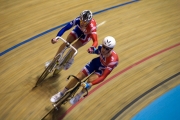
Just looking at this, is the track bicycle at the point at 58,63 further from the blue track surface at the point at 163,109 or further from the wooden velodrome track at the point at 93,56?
the blue track surface at the point at 163,109

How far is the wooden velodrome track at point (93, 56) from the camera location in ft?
14.5

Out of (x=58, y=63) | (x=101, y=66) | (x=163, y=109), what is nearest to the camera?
(x=101, y=66)

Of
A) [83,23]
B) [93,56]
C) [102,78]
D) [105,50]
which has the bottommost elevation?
[102,78]

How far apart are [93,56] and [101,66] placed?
1.50m

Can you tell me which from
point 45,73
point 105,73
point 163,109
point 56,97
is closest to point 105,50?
point 105,73

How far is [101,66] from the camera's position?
4004 mm

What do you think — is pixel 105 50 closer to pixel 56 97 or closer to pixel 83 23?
pixel 83 23

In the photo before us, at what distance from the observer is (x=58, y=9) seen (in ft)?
21.6

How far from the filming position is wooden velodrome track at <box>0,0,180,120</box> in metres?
4.41

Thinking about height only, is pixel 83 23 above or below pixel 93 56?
above

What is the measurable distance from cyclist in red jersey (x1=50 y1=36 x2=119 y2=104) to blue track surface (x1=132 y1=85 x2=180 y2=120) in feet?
3.90

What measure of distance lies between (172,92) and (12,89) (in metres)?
3.22

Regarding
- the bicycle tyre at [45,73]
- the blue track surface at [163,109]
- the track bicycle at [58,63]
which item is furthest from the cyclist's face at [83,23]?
the blue track surface at [163,109]

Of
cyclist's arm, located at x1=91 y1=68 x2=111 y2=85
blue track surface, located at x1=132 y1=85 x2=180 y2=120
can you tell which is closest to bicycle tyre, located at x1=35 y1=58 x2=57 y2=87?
cyclist's arm, located at x1=91 y1=68 x2=111 y2=85
